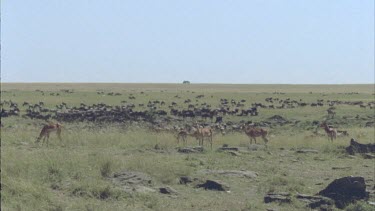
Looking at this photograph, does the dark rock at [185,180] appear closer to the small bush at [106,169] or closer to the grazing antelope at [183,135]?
the small bush at [106,169]

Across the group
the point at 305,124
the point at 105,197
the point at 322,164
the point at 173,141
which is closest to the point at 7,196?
the point at 105,197

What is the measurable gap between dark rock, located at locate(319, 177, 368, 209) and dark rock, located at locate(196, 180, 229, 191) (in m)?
2.09

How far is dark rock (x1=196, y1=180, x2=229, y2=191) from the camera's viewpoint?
13342 mm

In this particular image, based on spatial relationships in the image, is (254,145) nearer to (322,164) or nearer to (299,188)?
(322,164)

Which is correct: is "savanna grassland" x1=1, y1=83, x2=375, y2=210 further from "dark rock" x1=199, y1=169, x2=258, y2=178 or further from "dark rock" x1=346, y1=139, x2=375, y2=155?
"dark rock" x1=346, y1=139, x2=375, y2=155

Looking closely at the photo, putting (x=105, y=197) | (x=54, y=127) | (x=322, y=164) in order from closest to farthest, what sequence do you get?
(x=105, y=197) → (x=322, y=164) → (x=54, y=127)

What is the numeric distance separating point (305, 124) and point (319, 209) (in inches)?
927

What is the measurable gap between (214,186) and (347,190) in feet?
9.36

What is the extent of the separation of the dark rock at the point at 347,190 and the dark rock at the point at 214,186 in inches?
82.3

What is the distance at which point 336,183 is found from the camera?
12.8 m

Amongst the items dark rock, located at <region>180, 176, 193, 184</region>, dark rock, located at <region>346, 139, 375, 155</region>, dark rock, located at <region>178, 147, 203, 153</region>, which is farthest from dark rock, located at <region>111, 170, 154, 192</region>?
dark rock, located at <region>346, 139, 375, 155</region>

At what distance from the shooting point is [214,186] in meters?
13.4

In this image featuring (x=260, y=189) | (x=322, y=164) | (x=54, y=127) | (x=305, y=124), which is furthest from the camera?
(x=305, y=124)

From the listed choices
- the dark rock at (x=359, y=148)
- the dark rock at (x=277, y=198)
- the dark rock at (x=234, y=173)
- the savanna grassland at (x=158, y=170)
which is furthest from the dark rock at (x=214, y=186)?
the dark rock at (x=359, y=148)
